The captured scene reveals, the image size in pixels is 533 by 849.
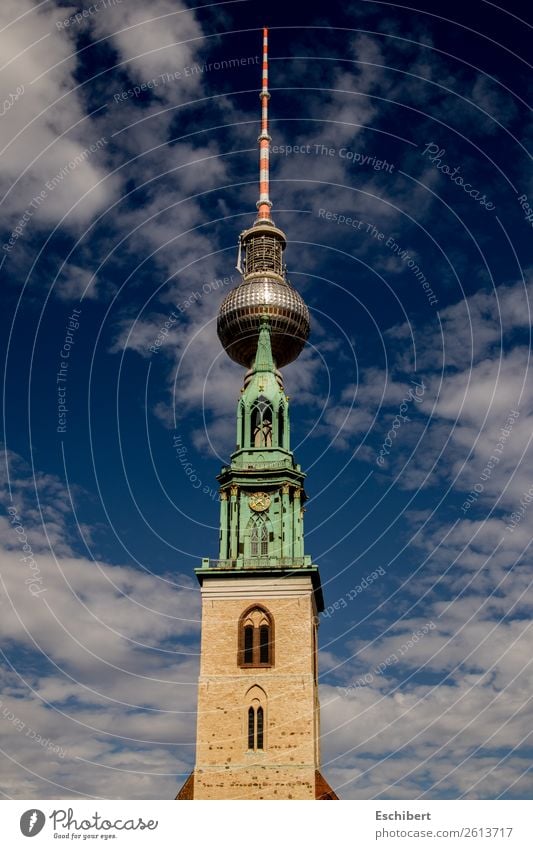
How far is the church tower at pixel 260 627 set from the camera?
203 feet

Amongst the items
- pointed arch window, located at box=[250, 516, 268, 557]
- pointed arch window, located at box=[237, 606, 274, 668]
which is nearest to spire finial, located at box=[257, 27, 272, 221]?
pointed arch window, located at box=[250, 516, 268, 557]

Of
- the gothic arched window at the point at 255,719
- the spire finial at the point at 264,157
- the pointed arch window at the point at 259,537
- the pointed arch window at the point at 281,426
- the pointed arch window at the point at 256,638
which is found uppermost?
the spire finial at the point at 264,157

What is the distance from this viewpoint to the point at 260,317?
3378 inches

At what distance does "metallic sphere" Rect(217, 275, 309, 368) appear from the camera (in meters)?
86.5

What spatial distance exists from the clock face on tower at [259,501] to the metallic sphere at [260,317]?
17.1 m

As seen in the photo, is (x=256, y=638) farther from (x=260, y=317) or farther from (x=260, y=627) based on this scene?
(x=260, y=317)
